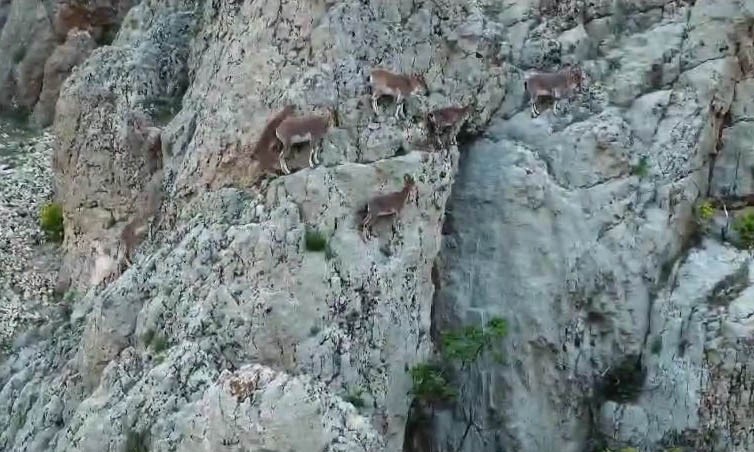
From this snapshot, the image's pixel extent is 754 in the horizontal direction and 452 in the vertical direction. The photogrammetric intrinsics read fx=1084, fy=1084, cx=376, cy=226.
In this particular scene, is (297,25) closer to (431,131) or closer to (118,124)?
(431,131)

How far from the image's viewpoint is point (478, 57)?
19594 mm

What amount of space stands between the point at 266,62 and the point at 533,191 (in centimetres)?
520

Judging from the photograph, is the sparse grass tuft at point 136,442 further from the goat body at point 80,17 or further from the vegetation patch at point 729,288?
the goat body at point 80,17

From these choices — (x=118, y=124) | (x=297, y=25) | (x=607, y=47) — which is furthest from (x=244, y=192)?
(x=607, y=47)

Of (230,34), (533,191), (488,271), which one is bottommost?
→ (488,271)

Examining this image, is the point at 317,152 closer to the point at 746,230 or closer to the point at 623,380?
the point at 623,380

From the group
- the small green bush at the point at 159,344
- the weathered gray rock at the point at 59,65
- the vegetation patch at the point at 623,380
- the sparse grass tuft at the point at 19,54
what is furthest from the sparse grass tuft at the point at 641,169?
the sparse grass tuft at the point at 19,54

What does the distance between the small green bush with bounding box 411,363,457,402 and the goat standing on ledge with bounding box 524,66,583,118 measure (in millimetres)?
5393

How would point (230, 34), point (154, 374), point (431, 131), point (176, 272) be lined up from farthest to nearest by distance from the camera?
point (230, 34) < point (431, 131) < point (176, 272) < point (154, 374)

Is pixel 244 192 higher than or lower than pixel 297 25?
lower

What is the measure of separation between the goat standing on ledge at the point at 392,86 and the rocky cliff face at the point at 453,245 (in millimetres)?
184

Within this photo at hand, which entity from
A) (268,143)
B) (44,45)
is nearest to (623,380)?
→ (268,143)

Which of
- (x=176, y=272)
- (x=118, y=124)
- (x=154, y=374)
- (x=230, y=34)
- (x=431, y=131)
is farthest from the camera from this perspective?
(x=118, y=124)

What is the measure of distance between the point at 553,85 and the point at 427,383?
A: 607 centimetres
